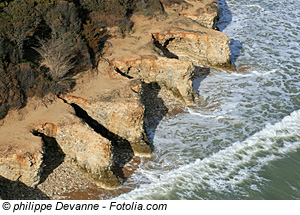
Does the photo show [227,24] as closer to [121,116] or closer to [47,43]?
[47,43]

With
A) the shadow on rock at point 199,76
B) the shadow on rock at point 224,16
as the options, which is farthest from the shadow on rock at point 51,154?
the shadow on rock at point 224,16

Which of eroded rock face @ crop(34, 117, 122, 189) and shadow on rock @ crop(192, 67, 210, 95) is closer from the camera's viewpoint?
eroded rock face @ crop(34, 117, 122, 189)

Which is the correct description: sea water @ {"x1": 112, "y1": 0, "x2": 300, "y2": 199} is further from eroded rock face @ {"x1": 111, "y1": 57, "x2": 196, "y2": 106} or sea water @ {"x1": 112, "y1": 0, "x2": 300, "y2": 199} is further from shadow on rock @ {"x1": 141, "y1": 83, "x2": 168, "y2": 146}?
eroded rock face @ {"x1": 111, "y1": 57, "x2": 196, "y2": 106}

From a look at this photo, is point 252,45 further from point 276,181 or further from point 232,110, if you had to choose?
point 276,181

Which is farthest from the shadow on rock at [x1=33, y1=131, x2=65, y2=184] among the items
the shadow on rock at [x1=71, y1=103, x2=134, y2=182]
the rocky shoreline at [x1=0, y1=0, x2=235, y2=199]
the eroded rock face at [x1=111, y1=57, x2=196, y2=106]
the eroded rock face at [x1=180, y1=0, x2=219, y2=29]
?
the eroded rock face at [x1=180, y1=0, x2=219, y2=29]

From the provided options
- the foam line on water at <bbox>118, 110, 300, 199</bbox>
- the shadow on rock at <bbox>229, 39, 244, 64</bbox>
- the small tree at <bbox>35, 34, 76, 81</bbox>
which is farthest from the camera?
the shadow on rock at <bbox>229, 39, 244, 64</bbox>

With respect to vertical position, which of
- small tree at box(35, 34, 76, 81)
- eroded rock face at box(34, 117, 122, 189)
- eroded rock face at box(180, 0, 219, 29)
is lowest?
eroded rock face at box(34, 117, 122, 189)

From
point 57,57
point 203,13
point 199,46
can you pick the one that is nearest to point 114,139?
point 57,57
